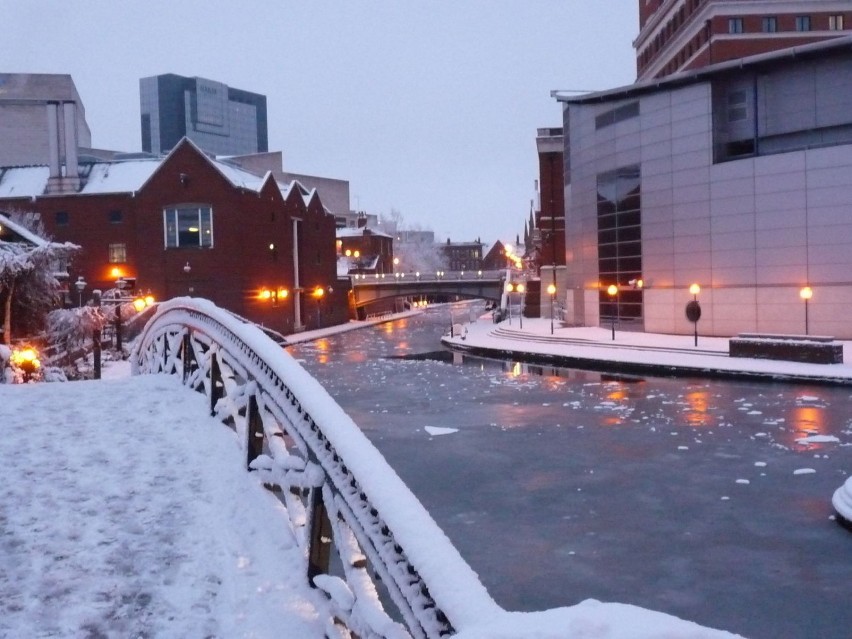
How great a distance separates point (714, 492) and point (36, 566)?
11464 millimetres

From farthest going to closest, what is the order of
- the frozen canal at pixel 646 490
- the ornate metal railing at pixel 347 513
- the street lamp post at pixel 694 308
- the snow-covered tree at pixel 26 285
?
the street lamp post at pixel 694 308, the snow-covered tree at pixel 26 285, the frozen canal at pixel 646 490, the ornate metal railing at pixel 347 513

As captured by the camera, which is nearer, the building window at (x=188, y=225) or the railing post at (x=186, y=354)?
the railing post at (x=186, y=354)

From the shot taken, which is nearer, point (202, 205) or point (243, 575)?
point (243, 575)

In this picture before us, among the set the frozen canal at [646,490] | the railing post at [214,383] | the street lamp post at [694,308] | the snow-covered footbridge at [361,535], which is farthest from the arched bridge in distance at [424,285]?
the snow-covered footbridge at [361,535]

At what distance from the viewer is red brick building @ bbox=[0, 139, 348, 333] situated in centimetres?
5562

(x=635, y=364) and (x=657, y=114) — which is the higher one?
(x=657, y=114)

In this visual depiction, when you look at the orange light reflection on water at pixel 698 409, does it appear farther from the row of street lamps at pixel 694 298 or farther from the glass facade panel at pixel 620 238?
the glass facade panel at pixel 620 238

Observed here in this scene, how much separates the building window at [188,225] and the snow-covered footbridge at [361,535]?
50.4m

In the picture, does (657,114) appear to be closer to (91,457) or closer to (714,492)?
(714,492)

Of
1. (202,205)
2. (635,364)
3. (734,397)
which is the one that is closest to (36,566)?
(734,397)

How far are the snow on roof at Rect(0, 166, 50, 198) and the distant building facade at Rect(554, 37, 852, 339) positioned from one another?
3844cm

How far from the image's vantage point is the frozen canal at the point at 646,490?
31.3 ft

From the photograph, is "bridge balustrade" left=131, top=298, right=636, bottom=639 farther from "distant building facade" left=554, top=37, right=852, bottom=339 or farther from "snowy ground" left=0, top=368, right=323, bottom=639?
"distant building facade" left=554, top=37, right=852, bottom=339

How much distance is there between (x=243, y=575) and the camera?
522 cm
